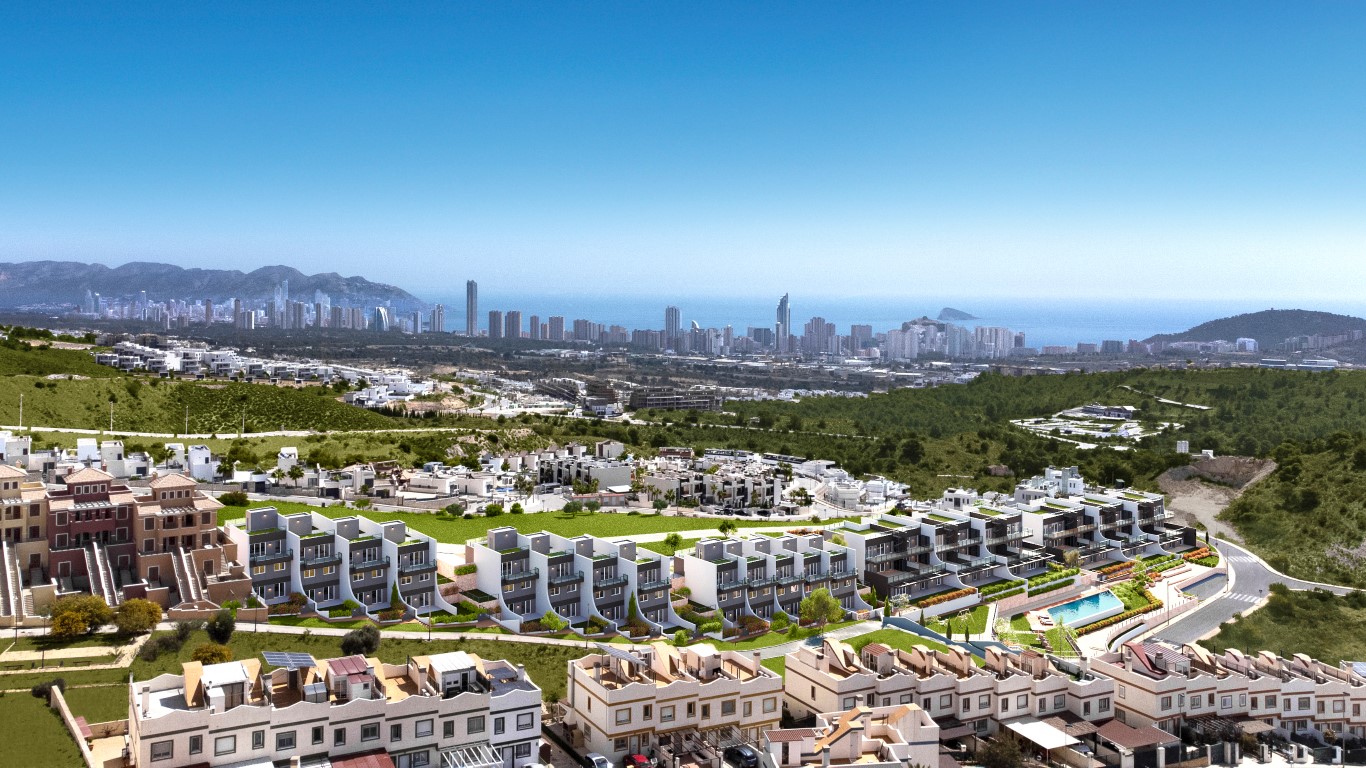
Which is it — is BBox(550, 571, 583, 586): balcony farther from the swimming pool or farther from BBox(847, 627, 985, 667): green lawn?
the swimming pool

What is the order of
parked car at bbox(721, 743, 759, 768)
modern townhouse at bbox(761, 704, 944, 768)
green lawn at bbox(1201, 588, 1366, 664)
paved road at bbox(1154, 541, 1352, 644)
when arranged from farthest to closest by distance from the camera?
paved road at bbox(1154, 541, 1352, 644) → green lawn at bbox(1201, 588, 1366, 664) → parked car at bbox(721, 743, 759, 768) → modern townhouse at bbox(761, 704, 944, 768)

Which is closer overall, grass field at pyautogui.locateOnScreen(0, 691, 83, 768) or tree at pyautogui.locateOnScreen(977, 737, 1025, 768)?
grass field at pyautogui.locateOnScreen(0, 691, 83, 768)

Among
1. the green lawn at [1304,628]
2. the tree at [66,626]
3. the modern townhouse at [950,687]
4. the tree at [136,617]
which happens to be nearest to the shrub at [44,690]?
the tree at [66,626]

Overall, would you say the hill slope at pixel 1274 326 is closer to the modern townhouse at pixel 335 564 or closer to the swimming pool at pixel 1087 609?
the swimming pool at pixel 1087 609

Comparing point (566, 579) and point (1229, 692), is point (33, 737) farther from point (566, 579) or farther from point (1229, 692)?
point (1229, 692)

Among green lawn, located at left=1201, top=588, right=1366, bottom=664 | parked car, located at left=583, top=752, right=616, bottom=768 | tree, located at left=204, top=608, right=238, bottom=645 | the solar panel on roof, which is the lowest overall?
green lawn, located at left=1201, top=588, right=1366, bottom=664

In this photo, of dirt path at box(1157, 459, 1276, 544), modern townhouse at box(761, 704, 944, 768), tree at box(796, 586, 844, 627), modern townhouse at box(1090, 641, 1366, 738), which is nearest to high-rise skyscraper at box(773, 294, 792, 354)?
dirt path at box(1157, 459, 1276, 544)

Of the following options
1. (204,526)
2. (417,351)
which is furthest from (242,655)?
(417,351)

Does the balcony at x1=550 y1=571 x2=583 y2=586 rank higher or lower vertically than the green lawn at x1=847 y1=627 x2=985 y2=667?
higher
